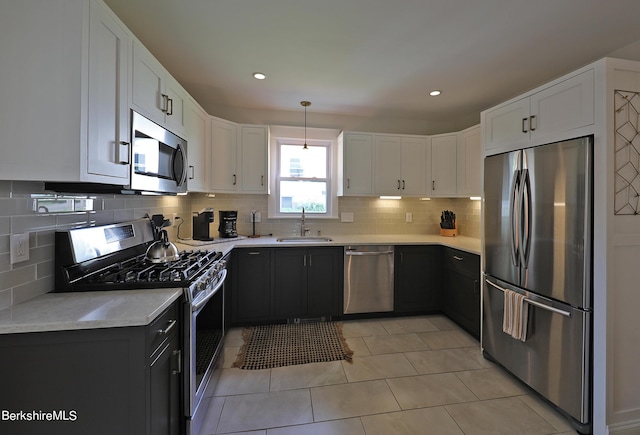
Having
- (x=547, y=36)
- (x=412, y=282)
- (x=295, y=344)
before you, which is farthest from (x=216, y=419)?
(x=547, y=36)

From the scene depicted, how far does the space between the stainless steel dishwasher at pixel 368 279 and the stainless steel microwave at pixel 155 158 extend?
1.90 m

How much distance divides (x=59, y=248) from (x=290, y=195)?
2.56 metres

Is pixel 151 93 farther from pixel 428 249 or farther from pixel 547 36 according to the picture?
pixel 428 249

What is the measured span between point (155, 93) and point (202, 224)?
1.53 metres

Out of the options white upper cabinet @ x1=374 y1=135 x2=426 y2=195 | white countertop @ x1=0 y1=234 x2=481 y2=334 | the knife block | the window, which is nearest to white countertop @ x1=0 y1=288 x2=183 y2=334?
white countertop @ x1=0 y1=234 x2=481 y2=334

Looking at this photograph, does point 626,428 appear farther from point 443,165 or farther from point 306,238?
point 306,238

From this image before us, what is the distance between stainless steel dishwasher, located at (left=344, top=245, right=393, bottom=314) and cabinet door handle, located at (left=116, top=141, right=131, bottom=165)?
7.37ft

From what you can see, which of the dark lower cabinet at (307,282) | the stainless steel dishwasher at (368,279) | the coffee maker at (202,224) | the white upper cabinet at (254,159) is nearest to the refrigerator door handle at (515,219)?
the stainless steel dishwasher at (368,279)

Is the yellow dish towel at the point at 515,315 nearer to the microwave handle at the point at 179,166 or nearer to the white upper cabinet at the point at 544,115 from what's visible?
the white upper cabinet at the point at 544,115

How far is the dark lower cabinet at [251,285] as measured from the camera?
9.54ft

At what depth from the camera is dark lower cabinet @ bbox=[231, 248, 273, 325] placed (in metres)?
2.91

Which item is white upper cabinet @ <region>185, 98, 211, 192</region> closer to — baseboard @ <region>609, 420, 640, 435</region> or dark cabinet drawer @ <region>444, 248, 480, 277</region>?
dark cabinet drawer @ <region>444, 248, 480, 277</region>

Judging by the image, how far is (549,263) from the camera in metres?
1.77

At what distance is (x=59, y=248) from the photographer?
A: 55.9 inches
